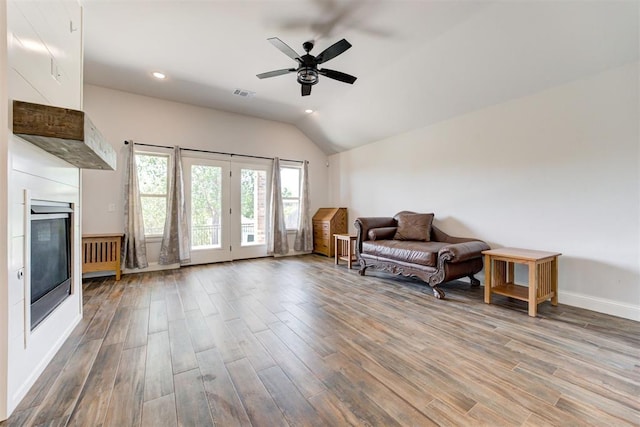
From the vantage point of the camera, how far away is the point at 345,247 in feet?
17.2

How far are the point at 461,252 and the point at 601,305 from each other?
137 cm

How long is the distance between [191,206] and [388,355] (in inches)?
170

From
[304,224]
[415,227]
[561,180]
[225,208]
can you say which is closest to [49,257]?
[225,208]

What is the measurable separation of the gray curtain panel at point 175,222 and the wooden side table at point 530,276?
4.60 metres

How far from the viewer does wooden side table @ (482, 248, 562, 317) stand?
258 centimetres

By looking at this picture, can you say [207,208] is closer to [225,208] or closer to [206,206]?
[206,206]

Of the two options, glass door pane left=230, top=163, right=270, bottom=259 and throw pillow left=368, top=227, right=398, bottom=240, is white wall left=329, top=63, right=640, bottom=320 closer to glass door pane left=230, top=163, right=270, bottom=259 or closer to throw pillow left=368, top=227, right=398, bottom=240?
throw pillow left=368, top=227, right=398, bottom=240

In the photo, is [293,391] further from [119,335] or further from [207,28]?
[207,28]

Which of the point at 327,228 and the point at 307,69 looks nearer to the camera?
the point at 307,69

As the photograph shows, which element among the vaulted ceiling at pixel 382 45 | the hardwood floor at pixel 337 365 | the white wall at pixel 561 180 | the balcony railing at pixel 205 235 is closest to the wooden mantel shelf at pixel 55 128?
the hardwood floor at pixel 337 365

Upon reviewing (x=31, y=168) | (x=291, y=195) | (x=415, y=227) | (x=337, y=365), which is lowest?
(x=337, y=365)

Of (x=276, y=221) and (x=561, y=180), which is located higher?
(x=561, y=180)

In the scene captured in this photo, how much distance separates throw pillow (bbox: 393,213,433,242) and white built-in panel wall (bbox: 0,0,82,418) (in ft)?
13.1

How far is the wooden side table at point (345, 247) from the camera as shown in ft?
15.4
